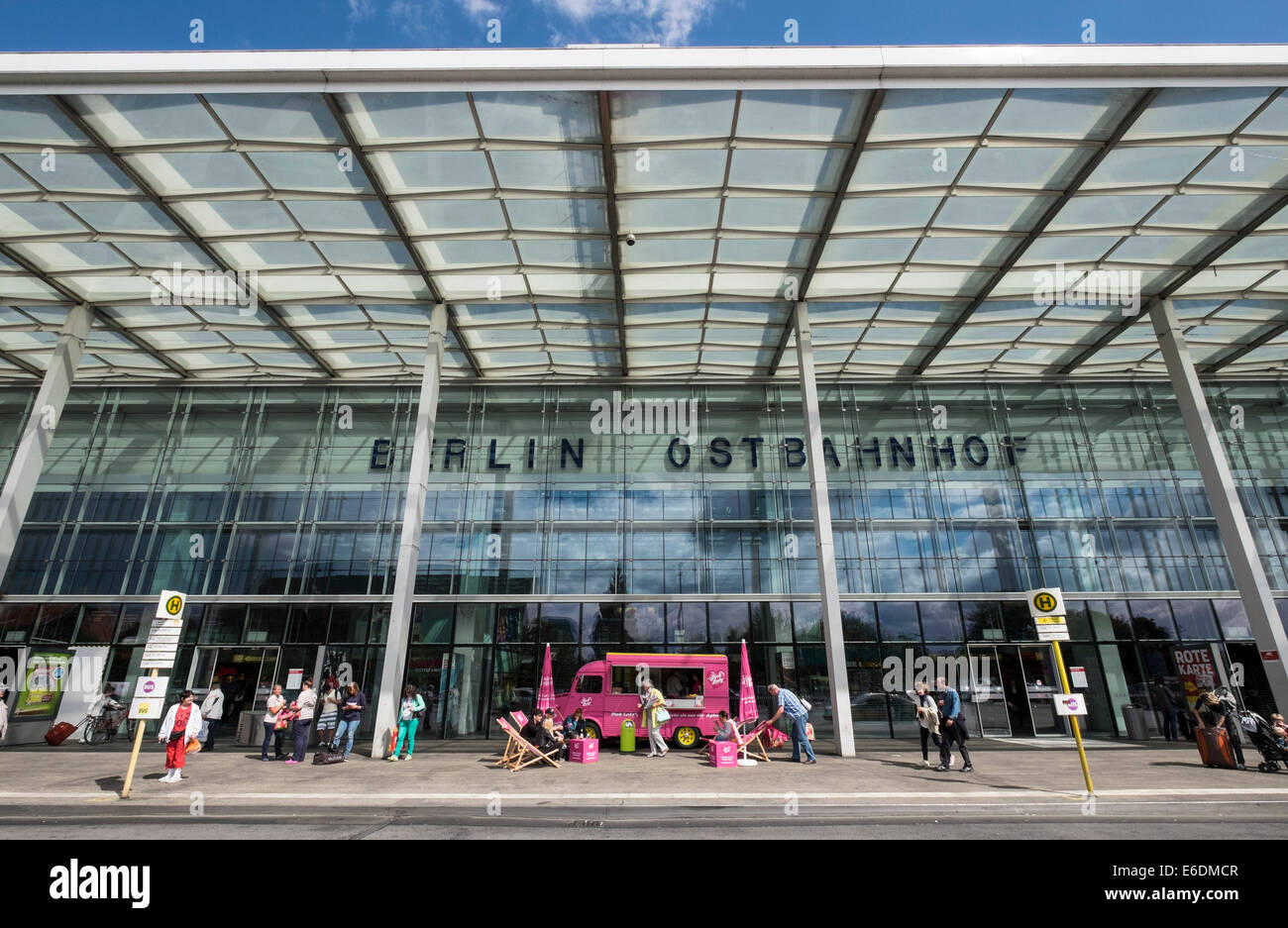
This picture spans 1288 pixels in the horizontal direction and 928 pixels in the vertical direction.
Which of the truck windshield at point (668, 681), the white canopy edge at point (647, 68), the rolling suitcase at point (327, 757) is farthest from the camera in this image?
the truck windshield at point (668, 681)

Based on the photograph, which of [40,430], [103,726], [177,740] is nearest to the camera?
[177,740]

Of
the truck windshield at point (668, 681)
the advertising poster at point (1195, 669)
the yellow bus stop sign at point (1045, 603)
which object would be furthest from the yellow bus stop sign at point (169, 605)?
the advertising poster at point (1195, 669)

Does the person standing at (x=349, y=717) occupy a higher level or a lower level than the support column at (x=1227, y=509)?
lower

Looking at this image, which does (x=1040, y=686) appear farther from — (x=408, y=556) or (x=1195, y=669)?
(x=408, y=556)

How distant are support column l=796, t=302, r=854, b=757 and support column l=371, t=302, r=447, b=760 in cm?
1044

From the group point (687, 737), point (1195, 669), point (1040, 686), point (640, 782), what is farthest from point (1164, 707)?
point (640, 782)

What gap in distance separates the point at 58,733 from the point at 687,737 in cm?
1662

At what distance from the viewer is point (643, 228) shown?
49.5 ft

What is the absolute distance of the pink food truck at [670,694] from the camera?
1595 cm

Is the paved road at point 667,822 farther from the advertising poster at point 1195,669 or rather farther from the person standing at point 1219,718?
the advertising poster at point 1195,669

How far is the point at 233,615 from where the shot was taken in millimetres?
18969

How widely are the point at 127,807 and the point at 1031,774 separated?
14.6 m

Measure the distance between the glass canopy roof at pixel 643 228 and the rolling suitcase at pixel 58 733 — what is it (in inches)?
438
